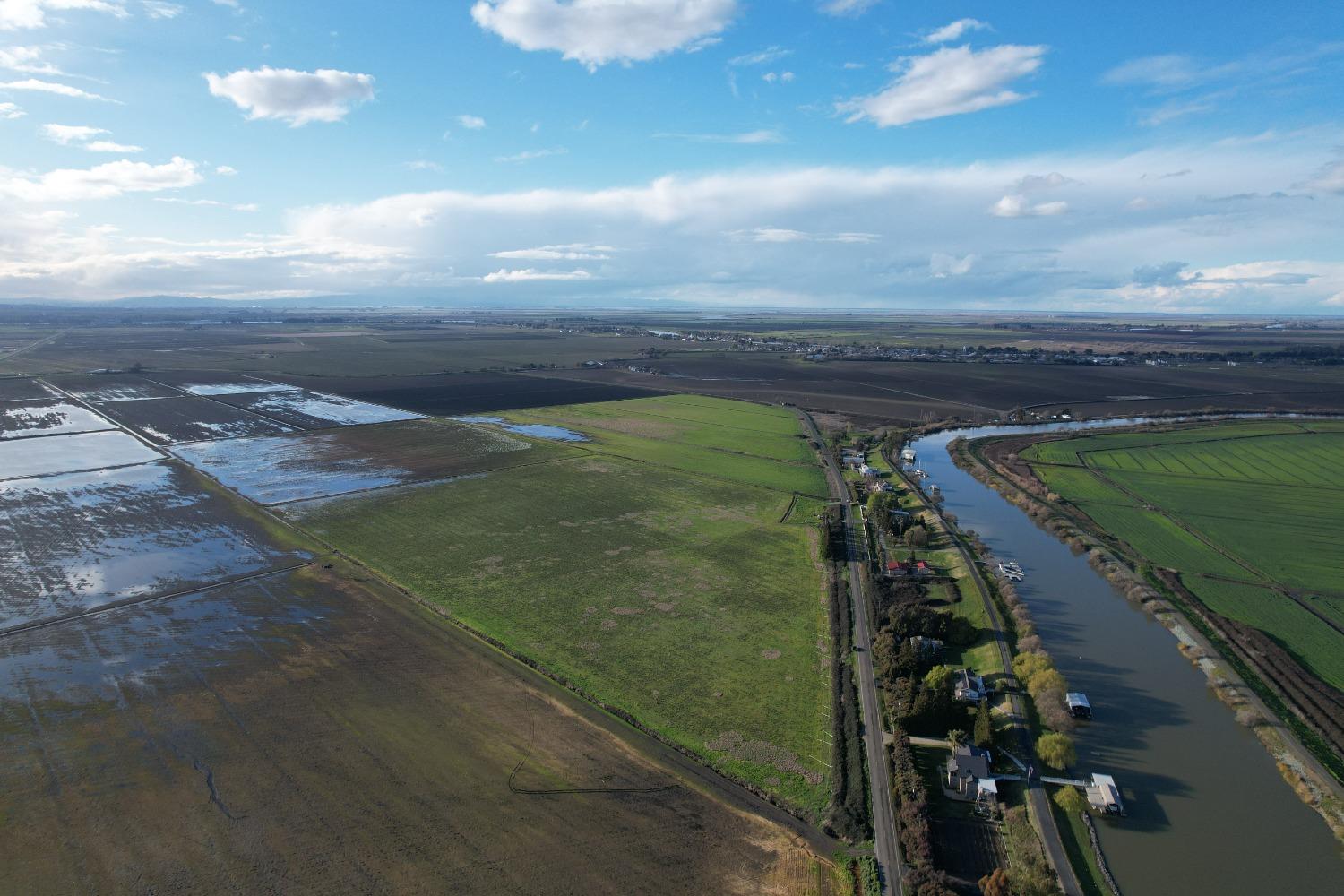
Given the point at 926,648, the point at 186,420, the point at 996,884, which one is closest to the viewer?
the point at 996,884

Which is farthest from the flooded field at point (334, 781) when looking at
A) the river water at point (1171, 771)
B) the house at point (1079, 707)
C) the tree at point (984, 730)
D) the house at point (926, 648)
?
the house at point (1079, 707)

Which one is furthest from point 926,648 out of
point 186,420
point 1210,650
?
point 186,420

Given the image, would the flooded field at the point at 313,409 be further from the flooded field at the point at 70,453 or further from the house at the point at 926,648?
the house at the point at 926,648

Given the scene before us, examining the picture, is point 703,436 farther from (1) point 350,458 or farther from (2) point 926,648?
(2) point 926,648

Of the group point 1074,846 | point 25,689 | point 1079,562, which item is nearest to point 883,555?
point 1079,562

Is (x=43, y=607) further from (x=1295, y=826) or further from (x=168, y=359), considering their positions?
(x=168, y=359)

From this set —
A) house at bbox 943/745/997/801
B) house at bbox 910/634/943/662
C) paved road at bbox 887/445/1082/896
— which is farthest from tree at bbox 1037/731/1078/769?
house at bbox 910/634/943/662

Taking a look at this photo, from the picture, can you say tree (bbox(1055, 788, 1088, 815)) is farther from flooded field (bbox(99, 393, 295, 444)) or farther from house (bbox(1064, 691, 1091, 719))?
flooded field (bbox(99, 393, 295, 444))
